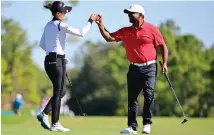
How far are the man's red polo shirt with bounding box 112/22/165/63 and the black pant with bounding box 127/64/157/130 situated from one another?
154mm

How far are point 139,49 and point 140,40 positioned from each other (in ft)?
0.48

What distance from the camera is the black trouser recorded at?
912 centimetres

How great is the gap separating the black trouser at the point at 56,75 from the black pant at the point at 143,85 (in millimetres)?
1089

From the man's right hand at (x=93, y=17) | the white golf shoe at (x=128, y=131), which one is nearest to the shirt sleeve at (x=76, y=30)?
the man's right hand at (x=93, y=17)

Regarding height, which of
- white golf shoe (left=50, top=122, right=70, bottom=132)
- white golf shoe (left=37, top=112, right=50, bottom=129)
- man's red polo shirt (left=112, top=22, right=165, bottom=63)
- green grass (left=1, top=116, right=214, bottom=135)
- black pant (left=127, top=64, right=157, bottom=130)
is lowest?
green grass (left=1, top=116, right=214, bottom=135)

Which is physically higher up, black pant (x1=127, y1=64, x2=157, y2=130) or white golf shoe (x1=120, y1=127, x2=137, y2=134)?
black pant (x1=127, y1=64, x2=157, y2=130)

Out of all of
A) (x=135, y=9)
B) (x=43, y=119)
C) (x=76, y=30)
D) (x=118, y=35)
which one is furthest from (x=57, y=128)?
(x=135, y=9)

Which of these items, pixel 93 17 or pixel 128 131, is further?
pixel 128 131

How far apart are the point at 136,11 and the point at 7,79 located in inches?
1757

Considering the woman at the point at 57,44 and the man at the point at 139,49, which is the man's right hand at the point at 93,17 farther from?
the man at the point at 139,49

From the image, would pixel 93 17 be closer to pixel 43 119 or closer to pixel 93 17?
pixel 93 17

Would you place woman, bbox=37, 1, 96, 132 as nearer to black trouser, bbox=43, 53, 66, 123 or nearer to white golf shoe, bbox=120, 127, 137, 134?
black trouser, bbox=43, 53, 66, 123

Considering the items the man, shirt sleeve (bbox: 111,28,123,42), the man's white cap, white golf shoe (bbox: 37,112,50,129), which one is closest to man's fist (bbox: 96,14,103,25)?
the man

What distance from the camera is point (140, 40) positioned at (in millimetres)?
9445
